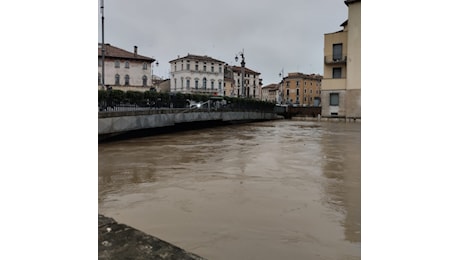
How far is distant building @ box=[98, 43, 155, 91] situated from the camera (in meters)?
43.9

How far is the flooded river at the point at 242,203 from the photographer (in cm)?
333

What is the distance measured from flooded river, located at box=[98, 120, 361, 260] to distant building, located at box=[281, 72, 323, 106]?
231 feet

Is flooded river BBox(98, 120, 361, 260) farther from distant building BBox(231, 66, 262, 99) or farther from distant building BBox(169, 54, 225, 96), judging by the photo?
distant building BBox(231, 66, 262, 99)

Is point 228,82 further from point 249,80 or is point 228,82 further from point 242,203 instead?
point 242,203

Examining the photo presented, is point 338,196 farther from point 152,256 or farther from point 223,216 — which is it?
point 152,256

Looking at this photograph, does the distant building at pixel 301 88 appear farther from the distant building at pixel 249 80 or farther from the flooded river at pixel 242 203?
the flooded river at pixel 242 203

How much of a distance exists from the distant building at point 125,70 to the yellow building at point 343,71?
24521 millimetres

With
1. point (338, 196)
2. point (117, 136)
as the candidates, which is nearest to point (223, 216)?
point (338, 196)

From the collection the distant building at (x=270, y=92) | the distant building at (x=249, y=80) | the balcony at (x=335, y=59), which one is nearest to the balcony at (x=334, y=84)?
the balcony at (x=335, y=59)

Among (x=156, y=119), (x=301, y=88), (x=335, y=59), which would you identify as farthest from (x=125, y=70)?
(x=301, y=88)

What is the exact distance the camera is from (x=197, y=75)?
206 ft

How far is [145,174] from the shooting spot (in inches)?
279

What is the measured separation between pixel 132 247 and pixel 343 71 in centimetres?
3314

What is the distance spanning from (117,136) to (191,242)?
11533 millimetres
